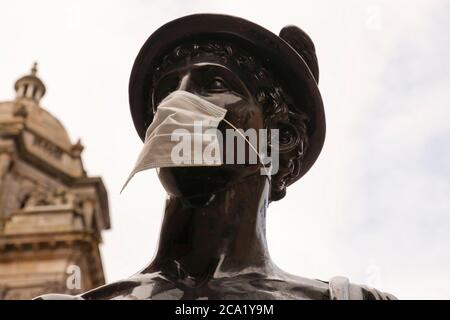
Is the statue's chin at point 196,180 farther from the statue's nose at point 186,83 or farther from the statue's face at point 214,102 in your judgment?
the statue's nose at point 186,83

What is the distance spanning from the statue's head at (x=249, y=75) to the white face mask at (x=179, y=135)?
0.15 metres

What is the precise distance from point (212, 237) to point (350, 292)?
51 cm

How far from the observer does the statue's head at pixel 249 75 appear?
2896 mm

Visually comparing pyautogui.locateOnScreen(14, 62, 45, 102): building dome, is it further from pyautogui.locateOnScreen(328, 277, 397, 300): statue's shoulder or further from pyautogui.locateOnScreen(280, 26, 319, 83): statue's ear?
pyautogui.locateOnScreen(328, 277, 397, 300): statue's shoulder

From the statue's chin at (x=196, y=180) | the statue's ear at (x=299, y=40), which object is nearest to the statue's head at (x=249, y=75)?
the statue's ear at (x=299, y=40)

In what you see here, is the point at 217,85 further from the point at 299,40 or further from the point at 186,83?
the point at 299,40

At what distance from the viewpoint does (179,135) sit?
2.56 metres

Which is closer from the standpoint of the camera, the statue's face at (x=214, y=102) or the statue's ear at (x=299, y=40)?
the statue's face at (x=214, y=102)

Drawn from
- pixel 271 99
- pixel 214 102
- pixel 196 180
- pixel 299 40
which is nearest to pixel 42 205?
pixel 299 40

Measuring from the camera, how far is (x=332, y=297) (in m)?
2.46

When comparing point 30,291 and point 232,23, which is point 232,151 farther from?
point 30,291
